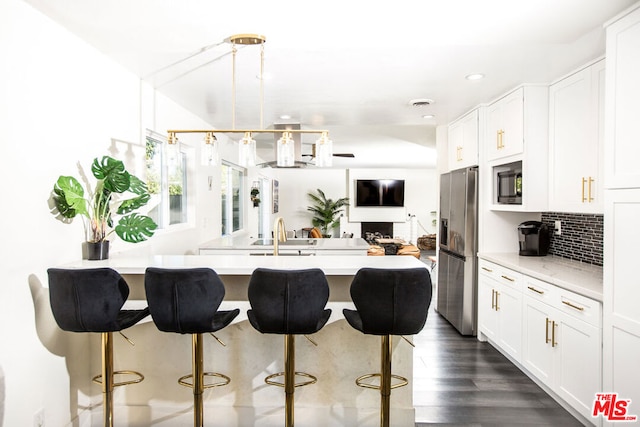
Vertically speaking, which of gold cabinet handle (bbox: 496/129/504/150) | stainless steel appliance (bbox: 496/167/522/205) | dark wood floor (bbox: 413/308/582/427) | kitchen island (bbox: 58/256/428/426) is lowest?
dark wood floor (bbox: 413/308/582/427)

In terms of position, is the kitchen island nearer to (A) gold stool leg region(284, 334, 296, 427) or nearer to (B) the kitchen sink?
(A) gold stool leg region(284, 334, 296, 427)

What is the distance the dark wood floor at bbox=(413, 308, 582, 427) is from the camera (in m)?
2.79

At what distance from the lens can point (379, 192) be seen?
12469 millimetres

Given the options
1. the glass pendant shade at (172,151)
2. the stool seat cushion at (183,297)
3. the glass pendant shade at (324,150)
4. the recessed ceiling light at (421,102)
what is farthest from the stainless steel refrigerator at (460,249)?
the stool seat cushion at (183,297)

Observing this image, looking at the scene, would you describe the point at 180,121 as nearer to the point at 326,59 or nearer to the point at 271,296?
the point at 326,59

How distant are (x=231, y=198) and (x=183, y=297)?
16.1 ft

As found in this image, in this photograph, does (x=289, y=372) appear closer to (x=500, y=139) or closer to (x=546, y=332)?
(x=546, y=332)

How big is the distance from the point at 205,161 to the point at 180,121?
1.77 meters

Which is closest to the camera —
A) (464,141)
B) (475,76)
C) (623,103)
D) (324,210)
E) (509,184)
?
(623,103)

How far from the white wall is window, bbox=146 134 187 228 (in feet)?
3.02

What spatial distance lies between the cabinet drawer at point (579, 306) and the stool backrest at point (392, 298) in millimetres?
1105

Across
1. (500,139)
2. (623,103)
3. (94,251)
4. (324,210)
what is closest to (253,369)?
(94,251)

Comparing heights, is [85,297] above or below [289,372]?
above

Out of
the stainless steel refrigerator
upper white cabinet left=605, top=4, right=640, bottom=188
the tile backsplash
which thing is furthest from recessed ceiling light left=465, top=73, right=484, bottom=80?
the tile backsplash
